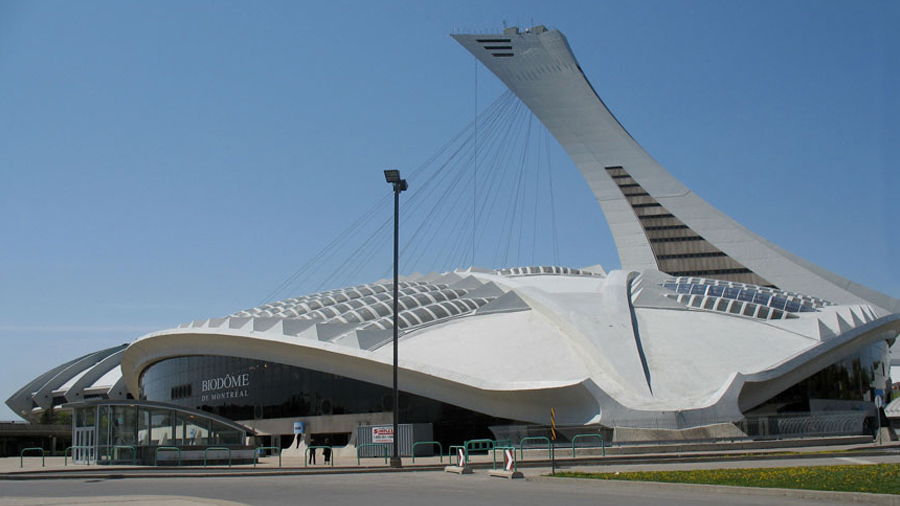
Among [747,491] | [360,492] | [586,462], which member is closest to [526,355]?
[586,462]

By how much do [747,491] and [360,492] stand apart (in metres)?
6.85

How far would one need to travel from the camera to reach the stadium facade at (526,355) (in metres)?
31.0

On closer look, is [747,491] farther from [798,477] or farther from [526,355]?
[526,355]

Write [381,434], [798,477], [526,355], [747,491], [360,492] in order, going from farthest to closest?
[526,355] < [381,434] < [798,477] < [360,492] < [747,491]

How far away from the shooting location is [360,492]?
15648mm

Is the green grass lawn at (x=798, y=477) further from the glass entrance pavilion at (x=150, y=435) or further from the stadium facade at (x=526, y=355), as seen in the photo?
the glass entrance pavilion at (x=150, y=435)

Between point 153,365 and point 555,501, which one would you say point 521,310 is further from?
point 555,501

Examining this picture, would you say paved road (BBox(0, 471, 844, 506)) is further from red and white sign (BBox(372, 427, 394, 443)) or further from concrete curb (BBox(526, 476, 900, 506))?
red and white sign (BBox(372, 427, 394, 443))

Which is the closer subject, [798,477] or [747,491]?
[747,491]

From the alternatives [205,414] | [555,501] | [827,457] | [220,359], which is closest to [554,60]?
[220,359]

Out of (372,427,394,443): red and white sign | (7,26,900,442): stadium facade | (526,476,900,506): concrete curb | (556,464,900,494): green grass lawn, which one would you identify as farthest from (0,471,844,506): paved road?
(7,26,900,442): stadium facade

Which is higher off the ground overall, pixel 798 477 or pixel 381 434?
pixel 798 477

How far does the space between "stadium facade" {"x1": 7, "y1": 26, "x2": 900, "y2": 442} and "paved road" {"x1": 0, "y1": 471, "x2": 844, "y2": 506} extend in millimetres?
10774

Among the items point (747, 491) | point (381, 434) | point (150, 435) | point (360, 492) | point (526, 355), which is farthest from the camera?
point (526, 355)
